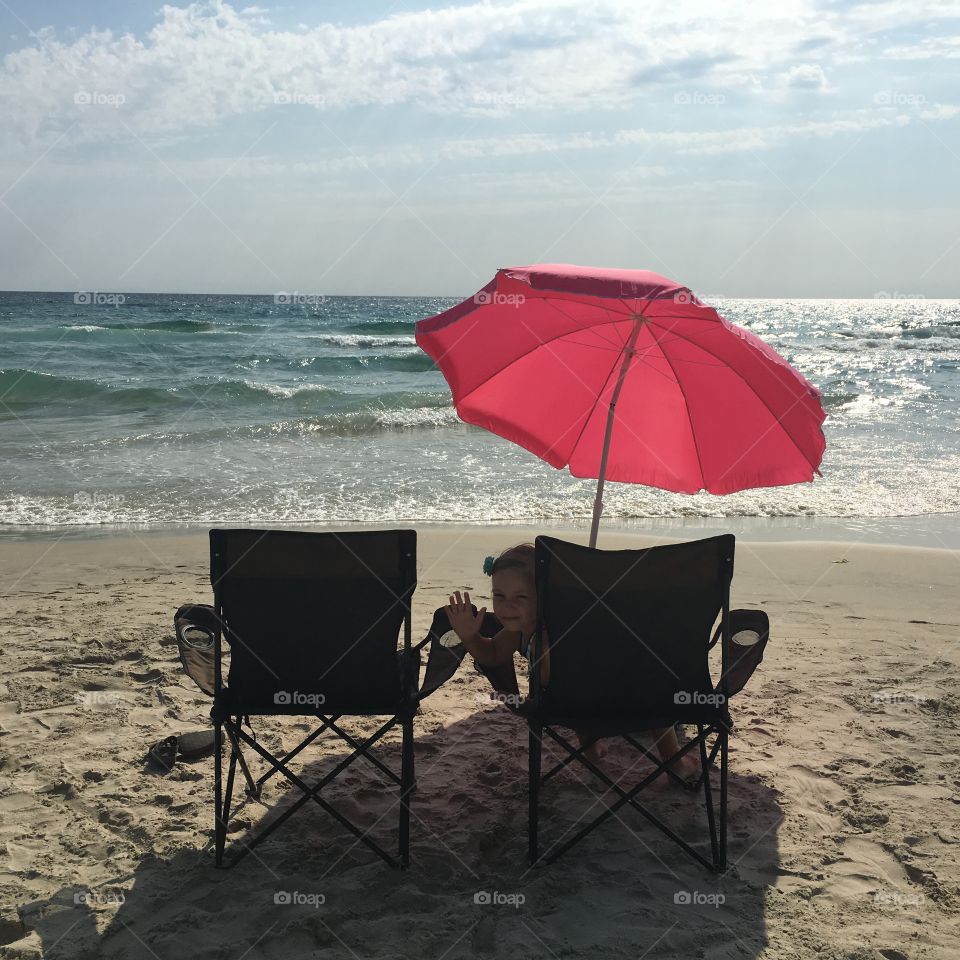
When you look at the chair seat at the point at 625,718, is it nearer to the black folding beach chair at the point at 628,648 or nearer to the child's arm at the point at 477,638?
the black folding beach chair at the point at 628,648

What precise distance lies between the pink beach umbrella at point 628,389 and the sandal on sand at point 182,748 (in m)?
1.71

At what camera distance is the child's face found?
3.30 metres

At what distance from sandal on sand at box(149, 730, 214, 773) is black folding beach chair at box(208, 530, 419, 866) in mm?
691

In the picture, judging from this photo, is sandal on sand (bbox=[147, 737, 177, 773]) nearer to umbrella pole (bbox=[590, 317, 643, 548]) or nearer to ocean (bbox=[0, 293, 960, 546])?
umbrella pole (bbox=[590, 317, 643, 548])

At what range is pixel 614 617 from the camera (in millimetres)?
2918

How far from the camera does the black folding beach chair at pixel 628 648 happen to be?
9.48 feet

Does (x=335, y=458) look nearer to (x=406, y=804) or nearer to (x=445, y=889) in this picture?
(x=406, y=804)

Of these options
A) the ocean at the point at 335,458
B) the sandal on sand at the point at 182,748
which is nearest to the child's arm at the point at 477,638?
the sandal on sand at the point at 182,748

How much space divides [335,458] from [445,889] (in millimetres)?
9158

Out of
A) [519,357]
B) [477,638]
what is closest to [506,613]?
[477,638]

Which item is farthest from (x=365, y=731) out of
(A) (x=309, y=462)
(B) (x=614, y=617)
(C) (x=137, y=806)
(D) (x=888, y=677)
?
(A) (x=309, y=462)

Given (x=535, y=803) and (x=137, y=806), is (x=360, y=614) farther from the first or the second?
(x=137, y=806)

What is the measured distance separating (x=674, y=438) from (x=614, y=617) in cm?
138

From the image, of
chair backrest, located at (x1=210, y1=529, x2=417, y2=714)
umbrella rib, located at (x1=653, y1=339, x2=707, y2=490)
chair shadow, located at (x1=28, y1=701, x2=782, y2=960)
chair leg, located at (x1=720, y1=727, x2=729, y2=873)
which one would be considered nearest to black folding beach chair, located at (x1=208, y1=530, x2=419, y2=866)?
chair backrest, located at (x1=210, y1=529, x2=417, y2=714)
